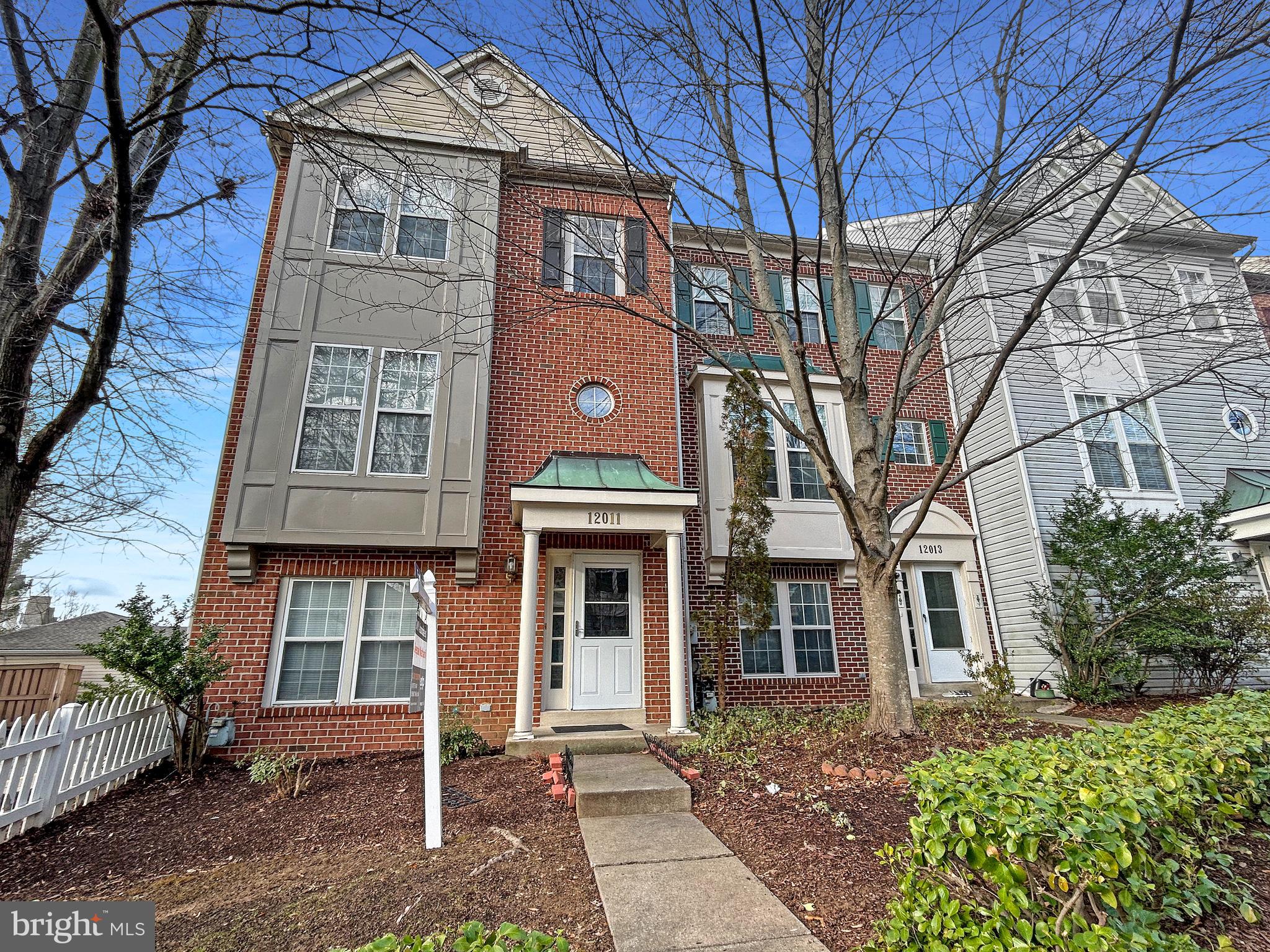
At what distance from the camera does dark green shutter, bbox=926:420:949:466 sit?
11000 millimetres

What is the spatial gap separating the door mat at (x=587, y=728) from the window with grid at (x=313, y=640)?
2.81m

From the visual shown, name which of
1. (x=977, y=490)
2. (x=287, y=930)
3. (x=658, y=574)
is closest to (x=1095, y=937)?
(x=287, y=930)

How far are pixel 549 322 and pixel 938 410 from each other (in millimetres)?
7698

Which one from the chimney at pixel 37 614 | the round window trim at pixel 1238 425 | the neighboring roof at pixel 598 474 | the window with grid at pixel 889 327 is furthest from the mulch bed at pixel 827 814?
the chimney at pixel 37 614

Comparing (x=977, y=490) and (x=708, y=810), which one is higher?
(x=977, y=490)

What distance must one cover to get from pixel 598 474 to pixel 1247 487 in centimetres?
1183

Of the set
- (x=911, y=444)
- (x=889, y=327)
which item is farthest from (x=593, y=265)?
(x=911, y=444)

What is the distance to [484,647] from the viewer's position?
7664mm

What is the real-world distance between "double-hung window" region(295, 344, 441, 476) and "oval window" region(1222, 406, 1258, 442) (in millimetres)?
15006

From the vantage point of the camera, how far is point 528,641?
23.1ft

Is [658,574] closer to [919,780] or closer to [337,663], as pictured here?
[337,663]

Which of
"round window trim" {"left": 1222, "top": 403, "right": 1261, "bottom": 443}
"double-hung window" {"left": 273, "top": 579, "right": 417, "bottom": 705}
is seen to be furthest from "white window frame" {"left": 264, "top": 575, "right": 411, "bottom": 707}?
"round window trim" {"left": 1222, "top": 403, "right": 1261, "bottom": 443}

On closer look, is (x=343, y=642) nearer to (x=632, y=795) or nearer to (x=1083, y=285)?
(x=632, y=795)

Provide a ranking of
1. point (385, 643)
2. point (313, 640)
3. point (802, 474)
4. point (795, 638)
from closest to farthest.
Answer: point (313, 640), point (385, 643), point (795, 638), point (802, 474)
